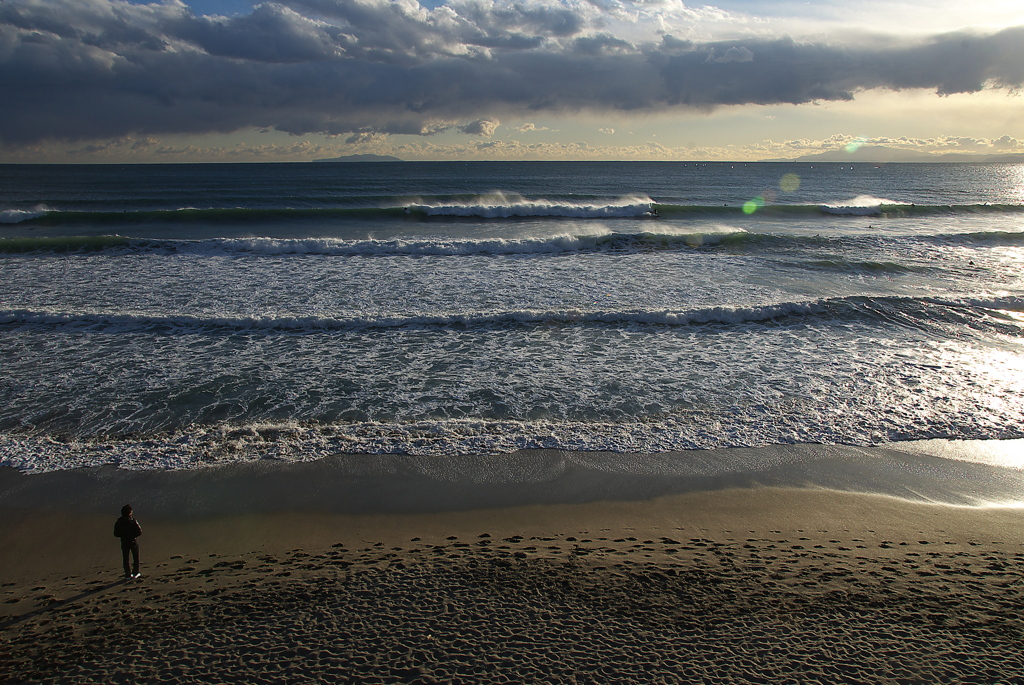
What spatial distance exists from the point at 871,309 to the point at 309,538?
511 inches

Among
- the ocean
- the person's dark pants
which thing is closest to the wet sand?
the person's dark pants

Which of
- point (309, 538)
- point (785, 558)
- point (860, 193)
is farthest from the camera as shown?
point (860, 193)

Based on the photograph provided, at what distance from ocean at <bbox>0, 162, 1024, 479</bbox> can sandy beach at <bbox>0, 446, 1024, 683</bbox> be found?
4.32 ft

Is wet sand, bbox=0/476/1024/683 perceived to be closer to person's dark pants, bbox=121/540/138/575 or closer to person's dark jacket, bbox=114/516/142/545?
person's dark pants, bbox=121/540/138/575

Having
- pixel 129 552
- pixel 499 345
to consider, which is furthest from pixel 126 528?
pixel 499 345

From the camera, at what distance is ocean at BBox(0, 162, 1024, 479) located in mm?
7336

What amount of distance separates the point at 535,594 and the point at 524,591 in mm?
97

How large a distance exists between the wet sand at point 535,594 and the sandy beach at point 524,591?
0.06 feet

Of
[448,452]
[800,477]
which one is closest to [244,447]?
[448,452]

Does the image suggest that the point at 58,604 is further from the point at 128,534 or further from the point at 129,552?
the point at 128,534

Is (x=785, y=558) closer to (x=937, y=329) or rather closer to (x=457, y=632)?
(x=457, y=632)

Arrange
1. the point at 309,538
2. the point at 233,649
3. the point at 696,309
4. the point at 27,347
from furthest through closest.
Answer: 1. the point at 696,309
2. the point at 27,347
3. the point at 309,538
4. the point at 233,649

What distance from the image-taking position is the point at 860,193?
4497cm

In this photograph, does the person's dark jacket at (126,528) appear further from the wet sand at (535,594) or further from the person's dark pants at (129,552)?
the wet sand at (535,594)
